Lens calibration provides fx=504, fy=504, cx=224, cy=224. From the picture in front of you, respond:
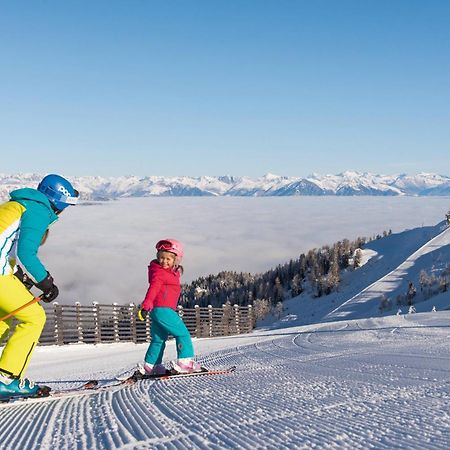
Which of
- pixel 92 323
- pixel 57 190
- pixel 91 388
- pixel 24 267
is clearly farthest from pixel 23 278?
pixel 92 323

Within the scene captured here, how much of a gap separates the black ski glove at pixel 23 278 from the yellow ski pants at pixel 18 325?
211 mm

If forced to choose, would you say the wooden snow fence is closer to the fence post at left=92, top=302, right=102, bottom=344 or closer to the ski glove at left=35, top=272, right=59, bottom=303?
the fence post at left=92, top=302, right=102, bottom=344

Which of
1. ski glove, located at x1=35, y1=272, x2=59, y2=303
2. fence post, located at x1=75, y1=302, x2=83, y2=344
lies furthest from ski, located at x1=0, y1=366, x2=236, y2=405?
fence post, located at x1=75, y1=302, x2=83, y2=344

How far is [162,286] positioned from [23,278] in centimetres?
165

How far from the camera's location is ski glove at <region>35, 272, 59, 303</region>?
4301 millimetres

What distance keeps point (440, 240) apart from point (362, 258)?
1399cm

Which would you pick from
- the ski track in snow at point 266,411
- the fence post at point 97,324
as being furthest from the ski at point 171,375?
the fence post at point 97,324

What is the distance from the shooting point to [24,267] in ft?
14.2

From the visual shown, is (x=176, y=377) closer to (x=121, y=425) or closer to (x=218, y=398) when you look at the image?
(x=218, y=398)

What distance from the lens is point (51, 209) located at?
4418 mm

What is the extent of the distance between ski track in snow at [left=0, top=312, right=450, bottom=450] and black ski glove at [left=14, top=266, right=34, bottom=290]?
1.06 meters

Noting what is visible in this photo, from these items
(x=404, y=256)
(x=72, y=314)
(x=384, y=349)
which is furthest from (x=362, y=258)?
(x=384, y=349)

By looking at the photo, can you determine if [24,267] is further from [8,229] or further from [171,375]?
[171,375]

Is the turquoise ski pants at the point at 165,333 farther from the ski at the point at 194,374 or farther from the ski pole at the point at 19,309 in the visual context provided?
the ski pole at the point at 19,309
